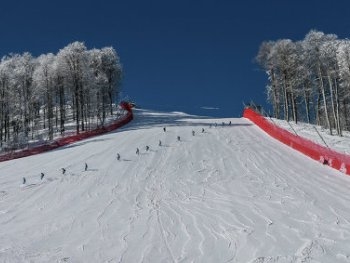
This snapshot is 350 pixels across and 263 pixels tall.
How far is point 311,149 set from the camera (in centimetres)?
2933

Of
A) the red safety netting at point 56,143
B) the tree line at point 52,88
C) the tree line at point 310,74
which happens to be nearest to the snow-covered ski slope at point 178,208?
the red safety netting at point 56,143

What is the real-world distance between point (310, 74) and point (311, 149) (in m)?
25.9

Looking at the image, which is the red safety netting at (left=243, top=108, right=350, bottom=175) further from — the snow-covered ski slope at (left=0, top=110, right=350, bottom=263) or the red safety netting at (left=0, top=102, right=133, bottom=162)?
the red safety netting at (left=0, top=102, right=133, bottom=162)

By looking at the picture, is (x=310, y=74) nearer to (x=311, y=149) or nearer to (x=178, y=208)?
(x=311, y=149)

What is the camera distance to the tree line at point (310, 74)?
46594mm

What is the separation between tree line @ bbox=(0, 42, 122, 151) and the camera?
58.9m

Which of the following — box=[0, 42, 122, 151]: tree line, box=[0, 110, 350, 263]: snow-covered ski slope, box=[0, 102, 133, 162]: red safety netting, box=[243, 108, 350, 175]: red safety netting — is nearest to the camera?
box=[0, 110, 350, 263]: snow-covered ski slope

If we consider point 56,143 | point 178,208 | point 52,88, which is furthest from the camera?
point 52,88

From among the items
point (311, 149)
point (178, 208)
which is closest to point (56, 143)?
point (311, 149)

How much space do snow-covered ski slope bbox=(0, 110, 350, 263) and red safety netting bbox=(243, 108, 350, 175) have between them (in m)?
0.67

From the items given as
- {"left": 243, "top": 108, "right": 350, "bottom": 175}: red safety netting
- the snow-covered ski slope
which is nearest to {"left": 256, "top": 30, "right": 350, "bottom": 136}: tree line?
{"left": 243, "top": 108, "right": 350, "bottom": 175}: red safety netting

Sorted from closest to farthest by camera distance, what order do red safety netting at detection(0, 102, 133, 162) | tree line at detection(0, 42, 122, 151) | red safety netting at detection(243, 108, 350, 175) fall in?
1. red safety netting at detection(243, 108, 350, 175)
2. red safety netting at detection(0, 102, 133, 162)
3. tree line at detection(0, 42, 122, 151)

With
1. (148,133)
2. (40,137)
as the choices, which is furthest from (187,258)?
(40,137)

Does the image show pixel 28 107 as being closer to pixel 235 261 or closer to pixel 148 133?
pixel 148 133
